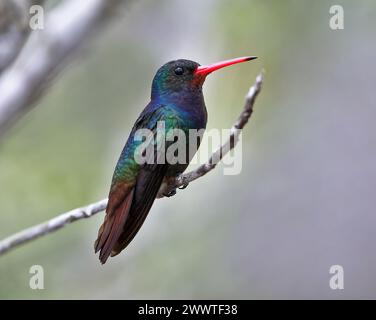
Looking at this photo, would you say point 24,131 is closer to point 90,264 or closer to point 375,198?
point 90,264

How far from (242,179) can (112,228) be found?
11.6 ft

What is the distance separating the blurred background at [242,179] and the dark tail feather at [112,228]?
266 centimetres

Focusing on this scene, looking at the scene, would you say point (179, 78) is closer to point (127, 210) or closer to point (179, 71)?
point (179, 71)

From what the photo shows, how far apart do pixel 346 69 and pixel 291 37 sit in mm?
801

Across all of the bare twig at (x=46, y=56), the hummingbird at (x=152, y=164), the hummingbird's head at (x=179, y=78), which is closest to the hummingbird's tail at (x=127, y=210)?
the hummingbird at (x=152, y=164)

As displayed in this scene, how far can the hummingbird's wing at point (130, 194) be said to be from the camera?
3.06m

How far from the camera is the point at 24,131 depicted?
7.81 meters

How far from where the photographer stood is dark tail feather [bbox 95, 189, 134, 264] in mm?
2961

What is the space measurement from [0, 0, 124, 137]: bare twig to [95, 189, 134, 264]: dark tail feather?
72cm

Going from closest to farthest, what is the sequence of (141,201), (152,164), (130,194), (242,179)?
(141,201), (130,194), (152,164), (242,179)

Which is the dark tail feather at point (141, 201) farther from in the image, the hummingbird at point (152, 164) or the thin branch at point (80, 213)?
the thin branch at point (80, 213)

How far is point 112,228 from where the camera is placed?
307 cm

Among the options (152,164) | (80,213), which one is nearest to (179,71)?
(152,164)
